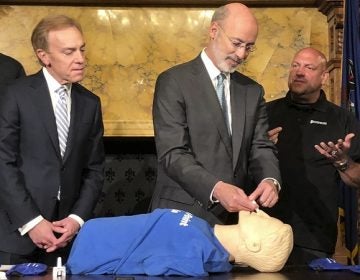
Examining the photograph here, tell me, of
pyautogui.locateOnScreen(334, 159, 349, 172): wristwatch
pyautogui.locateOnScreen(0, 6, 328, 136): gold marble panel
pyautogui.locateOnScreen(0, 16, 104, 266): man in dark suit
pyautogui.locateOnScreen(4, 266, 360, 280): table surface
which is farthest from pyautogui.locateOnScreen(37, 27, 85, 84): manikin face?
pyautogui.locateOnScreen(0, 6, 328, 136): gold marble panel

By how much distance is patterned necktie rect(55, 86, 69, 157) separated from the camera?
3213mm

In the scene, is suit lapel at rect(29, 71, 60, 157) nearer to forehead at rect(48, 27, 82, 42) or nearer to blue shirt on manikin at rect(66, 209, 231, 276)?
forehead at rect(48, 27, 82, 42)

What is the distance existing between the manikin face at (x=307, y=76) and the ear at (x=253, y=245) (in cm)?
167

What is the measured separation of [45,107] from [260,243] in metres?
1.10

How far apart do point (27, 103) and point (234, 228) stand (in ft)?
3.42

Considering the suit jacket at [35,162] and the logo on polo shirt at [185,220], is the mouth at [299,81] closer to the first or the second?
the suit jacket at [35,162]

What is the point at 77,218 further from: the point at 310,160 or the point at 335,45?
the point at 335,45

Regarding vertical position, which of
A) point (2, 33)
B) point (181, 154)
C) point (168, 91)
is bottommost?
point (181, 154)

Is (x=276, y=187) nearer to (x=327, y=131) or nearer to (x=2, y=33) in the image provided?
(x=327, y=131)

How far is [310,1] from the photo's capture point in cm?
488

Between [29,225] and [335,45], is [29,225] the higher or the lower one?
the lower one

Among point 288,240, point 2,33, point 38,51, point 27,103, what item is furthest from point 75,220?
point 2,33

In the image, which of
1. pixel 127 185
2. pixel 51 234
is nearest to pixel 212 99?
pixel 51 234

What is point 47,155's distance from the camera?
3154 millimetres
